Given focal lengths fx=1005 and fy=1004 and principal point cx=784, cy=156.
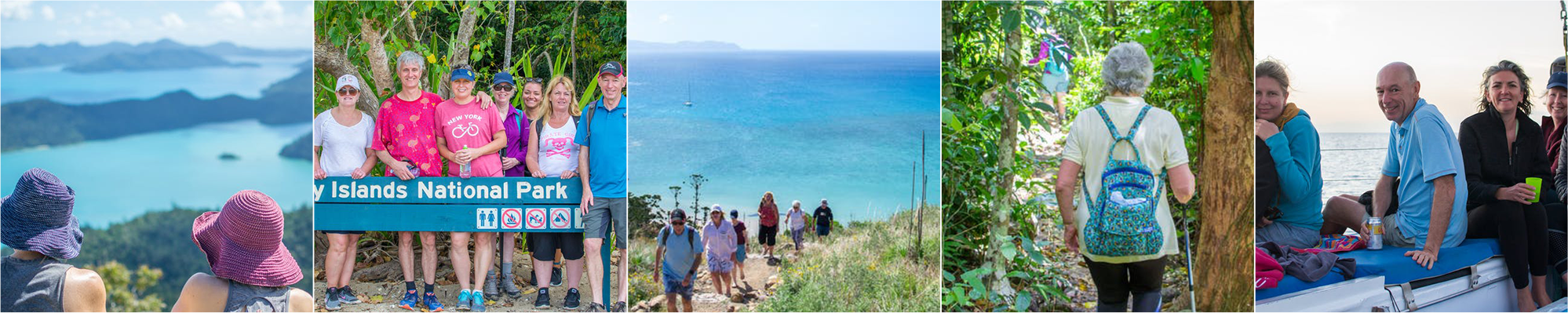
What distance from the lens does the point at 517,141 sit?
4.57m

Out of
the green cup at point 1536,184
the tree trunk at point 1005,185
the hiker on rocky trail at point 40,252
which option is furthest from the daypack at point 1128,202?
the hiker on rocky trail at point 40,252

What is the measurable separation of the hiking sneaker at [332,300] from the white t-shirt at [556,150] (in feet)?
3.76

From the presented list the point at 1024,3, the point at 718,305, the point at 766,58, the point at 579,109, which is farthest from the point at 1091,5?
the point at 579,109

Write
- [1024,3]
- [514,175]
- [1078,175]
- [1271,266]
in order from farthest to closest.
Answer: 1. [514,175]
2. [1271,266]
3. [1024,3]
4. [1078,175]

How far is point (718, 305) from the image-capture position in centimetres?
419

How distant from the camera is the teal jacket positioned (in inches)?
170

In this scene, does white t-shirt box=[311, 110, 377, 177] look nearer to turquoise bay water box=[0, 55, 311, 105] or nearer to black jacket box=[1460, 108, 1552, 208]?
turquoise bay water box=[0, 55, 311, 105]

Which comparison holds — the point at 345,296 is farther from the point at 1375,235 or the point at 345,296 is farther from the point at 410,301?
the point at 1375,235

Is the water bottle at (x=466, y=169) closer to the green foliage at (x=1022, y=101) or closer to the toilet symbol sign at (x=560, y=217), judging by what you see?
the toilet symbol sign at (x=560, y=217)

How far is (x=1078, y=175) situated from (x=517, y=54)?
265cm

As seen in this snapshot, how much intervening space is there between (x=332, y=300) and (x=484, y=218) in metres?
0.85

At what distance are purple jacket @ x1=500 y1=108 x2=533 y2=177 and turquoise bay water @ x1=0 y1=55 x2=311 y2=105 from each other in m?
1.02

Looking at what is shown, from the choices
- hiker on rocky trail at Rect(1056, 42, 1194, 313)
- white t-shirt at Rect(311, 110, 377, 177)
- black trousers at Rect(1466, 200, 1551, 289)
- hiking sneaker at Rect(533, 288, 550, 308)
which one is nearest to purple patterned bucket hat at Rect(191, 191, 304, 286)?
white t-shirt at Rect(311, 110, 377, 177)

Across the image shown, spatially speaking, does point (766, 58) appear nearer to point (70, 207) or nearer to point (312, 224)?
point (312, 224)
